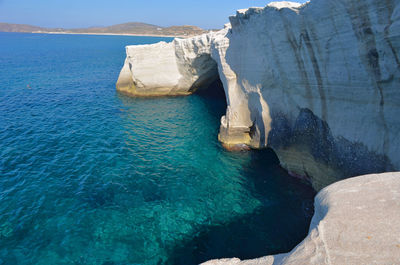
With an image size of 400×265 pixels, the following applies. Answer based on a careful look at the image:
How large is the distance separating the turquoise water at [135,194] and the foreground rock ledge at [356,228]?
5.24m

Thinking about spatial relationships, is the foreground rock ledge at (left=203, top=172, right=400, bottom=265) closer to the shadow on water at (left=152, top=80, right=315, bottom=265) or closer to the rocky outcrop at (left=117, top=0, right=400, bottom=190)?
the shadow on water at (left=152, top=80, right=315, bottom=265)

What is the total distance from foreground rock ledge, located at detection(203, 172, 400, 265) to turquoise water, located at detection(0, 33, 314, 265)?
5244 mm

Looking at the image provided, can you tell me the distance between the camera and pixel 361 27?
31.4ft

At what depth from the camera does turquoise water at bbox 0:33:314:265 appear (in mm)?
10617

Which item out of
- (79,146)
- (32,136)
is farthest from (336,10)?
(32,136)

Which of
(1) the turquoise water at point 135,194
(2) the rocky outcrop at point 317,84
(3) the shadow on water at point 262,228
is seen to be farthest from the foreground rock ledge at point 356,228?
(1) the turquoise water at point 135,194

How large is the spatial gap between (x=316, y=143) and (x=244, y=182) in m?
4.61

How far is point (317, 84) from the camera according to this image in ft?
40.9

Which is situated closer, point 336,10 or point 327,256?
point 327,256

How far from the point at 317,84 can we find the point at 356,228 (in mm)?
8915

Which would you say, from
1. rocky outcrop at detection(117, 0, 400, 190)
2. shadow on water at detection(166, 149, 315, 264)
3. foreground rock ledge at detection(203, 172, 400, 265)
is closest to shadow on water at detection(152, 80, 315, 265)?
shadow on water at detection(166, 149, 315, 264)

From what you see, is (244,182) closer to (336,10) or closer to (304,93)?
(304,93)

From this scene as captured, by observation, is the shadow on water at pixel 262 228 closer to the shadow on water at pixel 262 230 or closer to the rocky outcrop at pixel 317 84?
the shadow on water at pixel 262 230

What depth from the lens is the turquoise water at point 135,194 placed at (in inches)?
418
